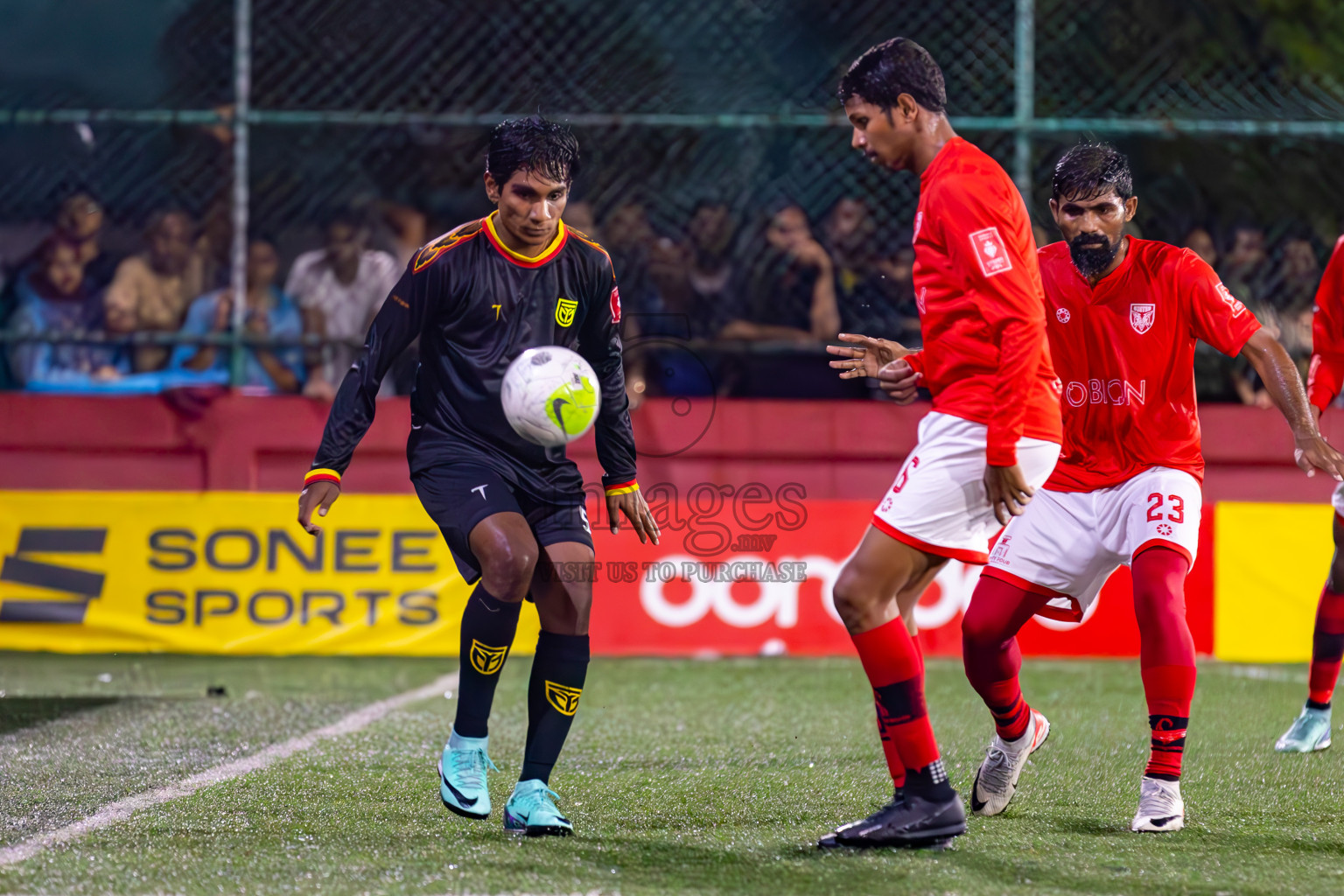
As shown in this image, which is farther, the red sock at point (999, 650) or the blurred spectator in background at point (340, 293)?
the blurred spectator in background at point (340, 293)

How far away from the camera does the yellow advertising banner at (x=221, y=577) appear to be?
8.81m

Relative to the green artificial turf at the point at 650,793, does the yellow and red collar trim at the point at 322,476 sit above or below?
above

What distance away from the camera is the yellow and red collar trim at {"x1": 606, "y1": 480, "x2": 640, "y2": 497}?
15.2ft

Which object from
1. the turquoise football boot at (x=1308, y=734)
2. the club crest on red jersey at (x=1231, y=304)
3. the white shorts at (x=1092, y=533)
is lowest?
the turquoise football boot at (x=1308, y=734)

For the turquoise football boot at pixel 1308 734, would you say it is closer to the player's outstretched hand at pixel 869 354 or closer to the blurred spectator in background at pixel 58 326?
the player's outstretched hand at pixel 869 354

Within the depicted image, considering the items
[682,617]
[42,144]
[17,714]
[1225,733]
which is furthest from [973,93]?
[17,714]

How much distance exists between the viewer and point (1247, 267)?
9.57m

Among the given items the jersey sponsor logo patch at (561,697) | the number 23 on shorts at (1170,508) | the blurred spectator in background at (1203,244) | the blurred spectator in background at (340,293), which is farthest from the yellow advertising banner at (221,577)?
the number 23 on shorts at (1170,508)

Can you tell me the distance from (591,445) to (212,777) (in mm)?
4748

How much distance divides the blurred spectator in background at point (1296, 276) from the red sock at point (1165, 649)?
5.67 meters

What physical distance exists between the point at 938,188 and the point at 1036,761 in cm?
253

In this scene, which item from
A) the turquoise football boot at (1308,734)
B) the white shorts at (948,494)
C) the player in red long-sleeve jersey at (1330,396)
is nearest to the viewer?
the white shorts at (948,494)

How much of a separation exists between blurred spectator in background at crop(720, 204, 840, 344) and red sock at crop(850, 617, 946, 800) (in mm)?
5650

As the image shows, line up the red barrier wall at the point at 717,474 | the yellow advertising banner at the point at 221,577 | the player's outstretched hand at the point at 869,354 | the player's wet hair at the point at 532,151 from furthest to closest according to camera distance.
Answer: the red barrier wall at the point at 717,474, the yellow advertising banner at the point at 221,577, the player's outstretched hand at the point at 869,354, the player's wet hair at the point at 532,151
